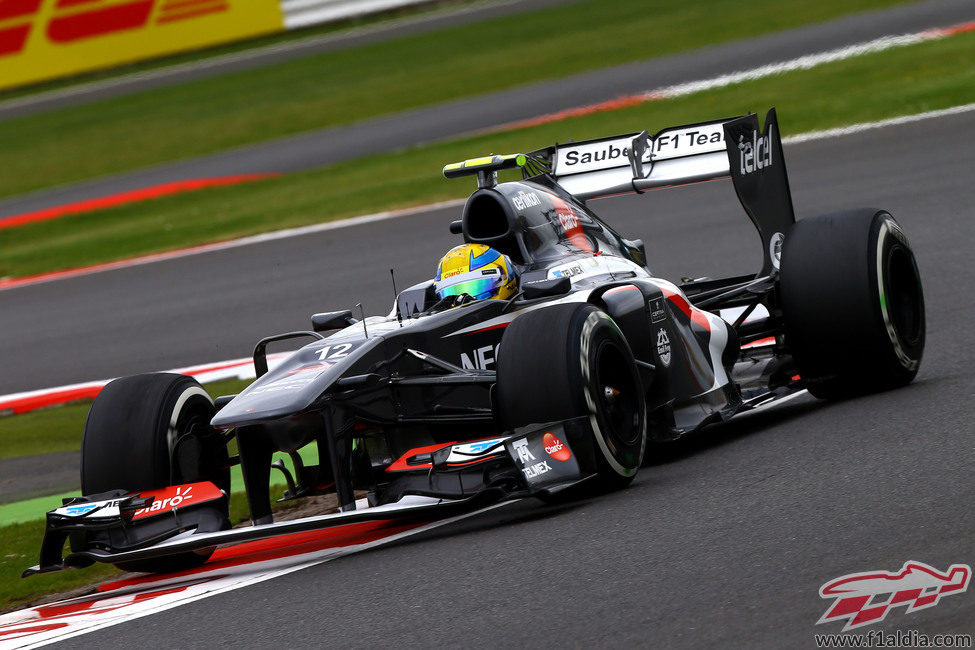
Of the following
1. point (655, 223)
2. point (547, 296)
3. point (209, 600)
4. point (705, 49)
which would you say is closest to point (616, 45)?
point (705, 49)

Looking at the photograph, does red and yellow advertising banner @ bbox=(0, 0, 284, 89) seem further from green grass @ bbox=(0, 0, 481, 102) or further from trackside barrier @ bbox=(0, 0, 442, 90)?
green grass @ bbox=(0, 0, 481, 102)

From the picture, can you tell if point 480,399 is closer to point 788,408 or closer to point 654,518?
point 654,518

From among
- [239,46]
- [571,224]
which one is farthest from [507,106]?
[571,224]

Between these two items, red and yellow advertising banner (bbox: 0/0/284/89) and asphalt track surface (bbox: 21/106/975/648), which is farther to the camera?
red and yellow advertising banner (bbox: 0/0/284/89)

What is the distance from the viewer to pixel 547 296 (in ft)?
25.0

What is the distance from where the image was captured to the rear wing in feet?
29.3

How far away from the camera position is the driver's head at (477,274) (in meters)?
7.77

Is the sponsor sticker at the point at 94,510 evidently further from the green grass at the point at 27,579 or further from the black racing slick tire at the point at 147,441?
the green grass at the point at 27,579

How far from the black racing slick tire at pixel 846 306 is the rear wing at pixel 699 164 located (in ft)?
1.82

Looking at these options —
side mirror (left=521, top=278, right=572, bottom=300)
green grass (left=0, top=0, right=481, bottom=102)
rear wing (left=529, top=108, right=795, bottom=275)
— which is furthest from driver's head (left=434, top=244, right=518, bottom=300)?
green grass (left=0, top=0, right=481, bottom=102)

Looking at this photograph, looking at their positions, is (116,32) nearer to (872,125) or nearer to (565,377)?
(872,125)

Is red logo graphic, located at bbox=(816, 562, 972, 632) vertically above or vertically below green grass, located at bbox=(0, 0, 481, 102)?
below

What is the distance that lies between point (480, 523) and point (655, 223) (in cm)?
889

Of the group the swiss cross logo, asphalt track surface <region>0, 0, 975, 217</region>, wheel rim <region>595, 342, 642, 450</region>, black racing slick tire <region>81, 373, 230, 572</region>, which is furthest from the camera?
the swiss cross logo
